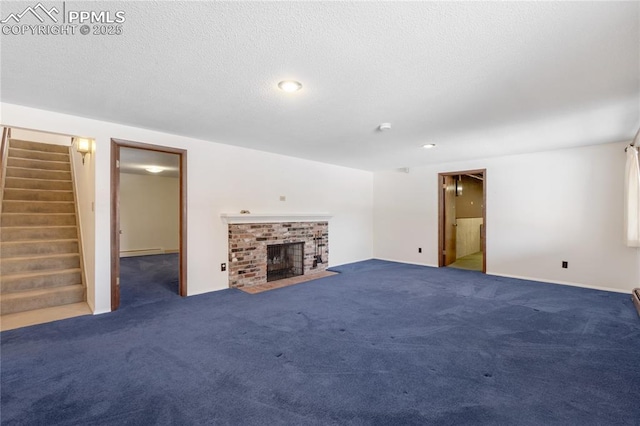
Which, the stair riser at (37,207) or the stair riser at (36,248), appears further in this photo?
the stair riser at (37,207)

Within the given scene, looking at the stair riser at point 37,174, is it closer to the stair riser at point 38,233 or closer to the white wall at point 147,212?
the stair riser at point 38,233

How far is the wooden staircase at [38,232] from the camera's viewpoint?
353 centimetres

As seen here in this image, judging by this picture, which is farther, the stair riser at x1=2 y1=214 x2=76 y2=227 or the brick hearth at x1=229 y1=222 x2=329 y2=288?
the brick hearth at x1=229 y1=222 x2=329 y2=288

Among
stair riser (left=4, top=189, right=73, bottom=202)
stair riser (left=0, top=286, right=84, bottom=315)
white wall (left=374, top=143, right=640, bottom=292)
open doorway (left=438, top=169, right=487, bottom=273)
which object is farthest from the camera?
open doorway (left=438, top=169, right=487, bottom=273)

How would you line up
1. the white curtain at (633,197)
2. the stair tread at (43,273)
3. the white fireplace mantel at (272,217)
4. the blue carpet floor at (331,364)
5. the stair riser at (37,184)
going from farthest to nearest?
the stair riser at (37,184)
the white fireplace mantel at (272,217)
the white curtain at (633,197)
the stair tread at (43,273)
the blue carpet floor at (331,364)

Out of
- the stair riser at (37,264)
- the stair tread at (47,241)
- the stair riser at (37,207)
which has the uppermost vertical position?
the stair riser at (37,207)

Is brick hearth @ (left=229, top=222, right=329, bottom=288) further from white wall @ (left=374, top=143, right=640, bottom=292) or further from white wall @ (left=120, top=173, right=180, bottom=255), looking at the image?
white wall @ (left=120, top=173, right=180, bottom=255)

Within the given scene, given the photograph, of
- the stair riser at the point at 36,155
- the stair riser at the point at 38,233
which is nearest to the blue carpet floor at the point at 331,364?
the stair riser at the point at 38,233

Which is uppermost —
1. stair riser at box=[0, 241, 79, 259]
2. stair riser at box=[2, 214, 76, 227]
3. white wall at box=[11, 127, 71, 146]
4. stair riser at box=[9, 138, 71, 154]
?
white wall at box=[11, 127, 71, 146]

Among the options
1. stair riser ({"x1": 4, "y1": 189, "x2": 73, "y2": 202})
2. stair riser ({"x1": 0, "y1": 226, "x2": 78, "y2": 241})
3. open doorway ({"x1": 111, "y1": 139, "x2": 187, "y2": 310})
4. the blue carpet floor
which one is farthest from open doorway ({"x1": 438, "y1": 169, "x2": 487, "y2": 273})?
stair riser ({"x1": 4, "y1": 189, "x2": 73, "y2": 202})

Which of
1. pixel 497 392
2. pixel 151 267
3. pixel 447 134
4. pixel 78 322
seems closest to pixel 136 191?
pixel 151 267

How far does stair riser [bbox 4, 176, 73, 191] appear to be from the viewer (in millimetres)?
4660

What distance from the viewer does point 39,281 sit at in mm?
3639

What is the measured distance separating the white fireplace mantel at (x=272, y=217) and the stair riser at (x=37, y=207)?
266 cm
